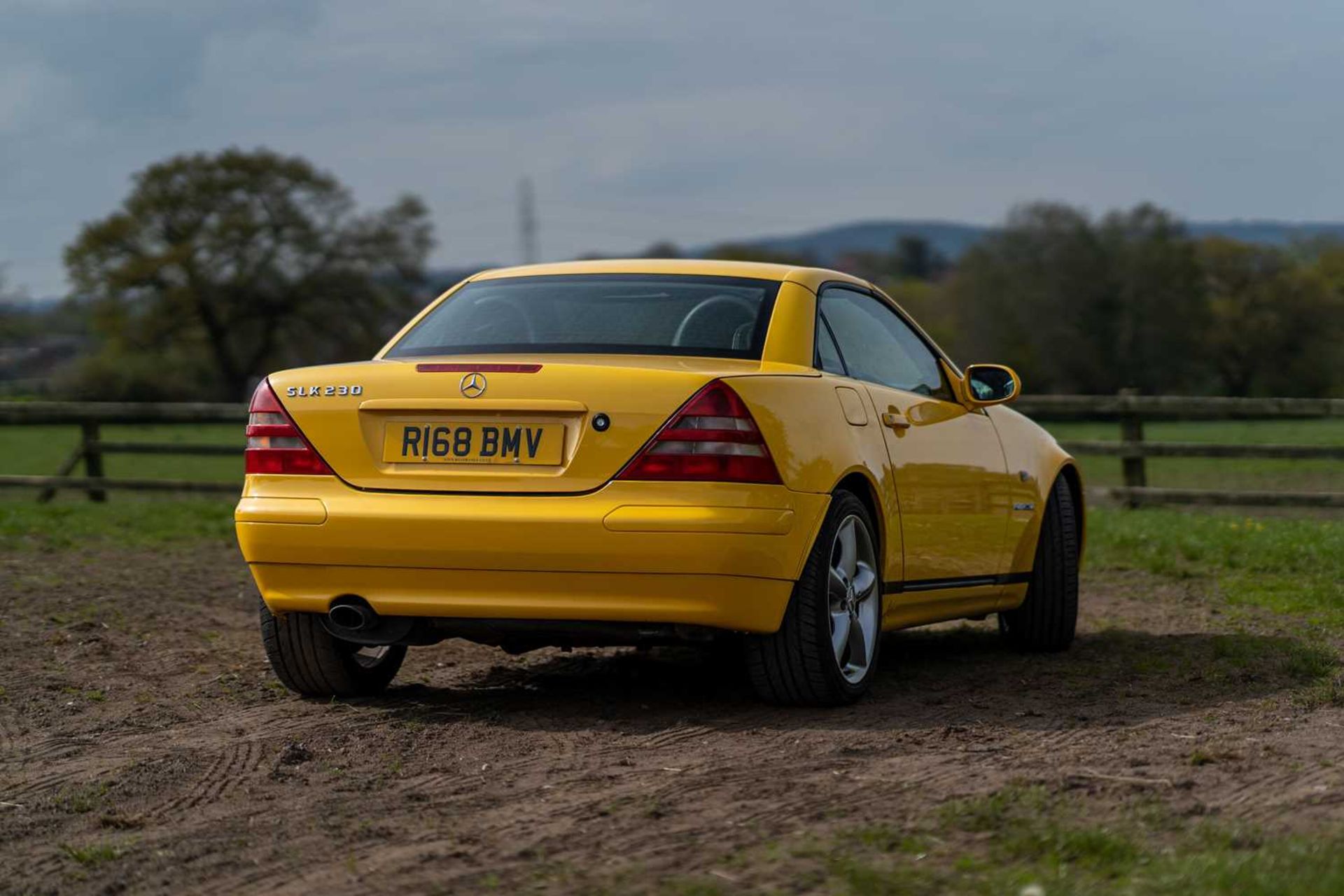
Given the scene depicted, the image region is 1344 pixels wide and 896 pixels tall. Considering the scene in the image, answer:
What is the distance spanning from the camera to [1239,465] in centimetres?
2784

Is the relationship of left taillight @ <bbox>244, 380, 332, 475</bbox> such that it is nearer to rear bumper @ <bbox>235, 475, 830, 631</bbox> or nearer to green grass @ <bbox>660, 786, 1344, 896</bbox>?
rear bumper @ <bbox>235, 475, 830, 631</bbox>

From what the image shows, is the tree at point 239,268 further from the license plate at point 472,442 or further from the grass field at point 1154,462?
the license plate at point 472,442

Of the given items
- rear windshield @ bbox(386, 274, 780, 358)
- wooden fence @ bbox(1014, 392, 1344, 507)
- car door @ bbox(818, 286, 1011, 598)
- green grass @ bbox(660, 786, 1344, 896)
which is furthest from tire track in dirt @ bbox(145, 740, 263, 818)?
wooden fence @ bbox(1014, 392, 1344, 507)

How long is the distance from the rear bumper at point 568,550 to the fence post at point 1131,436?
12.1 m

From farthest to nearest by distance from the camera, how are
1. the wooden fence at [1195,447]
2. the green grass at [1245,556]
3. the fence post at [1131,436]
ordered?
the fence post at [1131,436], the wooden fence at [1195,447], the green grass at [1245,556]

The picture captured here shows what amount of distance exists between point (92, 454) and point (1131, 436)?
10405 mm

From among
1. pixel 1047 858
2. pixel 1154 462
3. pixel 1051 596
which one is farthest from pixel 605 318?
pixel 1154 462

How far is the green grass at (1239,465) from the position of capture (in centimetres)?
2203

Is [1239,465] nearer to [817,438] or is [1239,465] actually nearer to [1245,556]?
[1245,556]

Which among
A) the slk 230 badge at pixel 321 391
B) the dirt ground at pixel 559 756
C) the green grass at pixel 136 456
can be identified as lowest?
the green grass at pixel 136 456

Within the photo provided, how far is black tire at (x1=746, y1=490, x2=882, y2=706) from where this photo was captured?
17.8 ft

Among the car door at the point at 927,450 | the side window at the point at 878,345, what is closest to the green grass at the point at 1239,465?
the car door at the point at 927,450

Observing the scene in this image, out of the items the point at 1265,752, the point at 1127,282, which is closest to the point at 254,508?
the point at 1265,752

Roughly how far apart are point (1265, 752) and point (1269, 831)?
3.20ft
